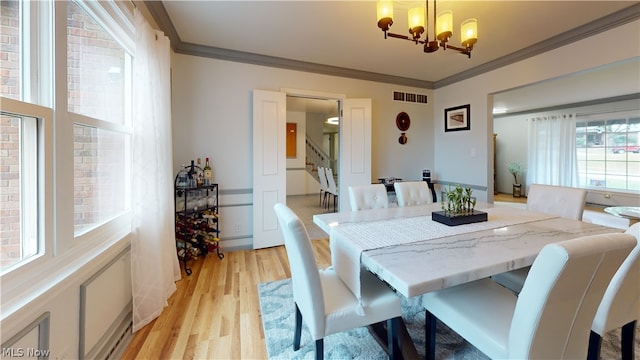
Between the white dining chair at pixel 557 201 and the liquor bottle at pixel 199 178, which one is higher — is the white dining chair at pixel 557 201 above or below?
below

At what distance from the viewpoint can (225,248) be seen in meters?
3.34

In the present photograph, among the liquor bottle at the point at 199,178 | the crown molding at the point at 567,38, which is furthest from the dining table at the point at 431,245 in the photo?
the crown molding at the point at 567,38

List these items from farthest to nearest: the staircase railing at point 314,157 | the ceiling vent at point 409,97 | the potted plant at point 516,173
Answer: the staircase railing at point 314,157
the potted plant at point 516,173
the ceiling vent at point 409,97

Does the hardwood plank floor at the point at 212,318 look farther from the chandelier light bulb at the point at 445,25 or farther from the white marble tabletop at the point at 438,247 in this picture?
the chandelier light bulb at the point at 445,25

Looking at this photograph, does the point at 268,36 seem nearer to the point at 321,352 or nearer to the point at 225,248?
the point at 225,248

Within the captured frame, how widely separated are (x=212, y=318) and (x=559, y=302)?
2071 millimetres

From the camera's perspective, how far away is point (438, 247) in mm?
1338

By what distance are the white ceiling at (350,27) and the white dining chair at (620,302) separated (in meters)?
2.22

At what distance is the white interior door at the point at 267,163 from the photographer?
11.0 feet

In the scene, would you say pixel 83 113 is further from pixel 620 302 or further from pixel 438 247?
pixel 620 302

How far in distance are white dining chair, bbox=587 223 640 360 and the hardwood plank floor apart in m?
1.83

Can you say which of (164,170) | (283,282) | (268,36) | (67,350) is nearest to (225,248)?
(283,282)

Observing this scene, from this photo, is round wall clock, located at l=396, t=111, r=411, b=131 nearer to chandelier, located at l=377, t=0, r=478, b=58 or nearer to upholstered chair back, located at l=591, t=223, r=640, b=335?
chandelier, located at l=377, t=0, r=478, b=58

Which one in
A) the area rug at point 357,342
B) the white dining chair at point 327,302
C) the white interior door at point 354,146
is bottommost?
the area rug at point 357,342
